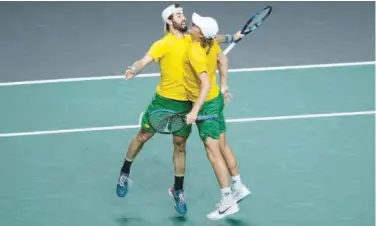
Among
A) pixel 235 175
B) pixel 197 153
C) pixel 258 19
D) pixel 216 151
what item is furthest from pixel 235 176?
pixel 258 19

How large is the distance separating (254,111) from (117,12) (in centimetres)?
374

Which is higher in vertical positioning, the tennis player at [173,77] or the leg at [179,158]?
the tennis player at [173,77]

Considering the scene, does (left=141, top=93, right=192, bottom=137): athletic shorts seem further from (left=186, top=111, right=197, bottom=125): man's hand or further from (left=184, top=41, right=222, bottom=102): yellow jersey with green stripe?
(left=186, top=111, right=197, bottom=125): man's hand

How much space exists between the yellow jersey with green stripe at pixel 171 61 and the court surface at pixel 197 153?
3.95ft

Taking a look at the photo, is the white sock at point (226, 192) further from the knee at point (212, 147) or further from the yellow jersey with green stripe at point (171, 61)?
the yellow jersey with green stripe at point (171, 61)

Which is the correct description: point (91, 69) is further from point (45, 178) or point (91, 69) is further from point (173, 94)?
point (173, 94)

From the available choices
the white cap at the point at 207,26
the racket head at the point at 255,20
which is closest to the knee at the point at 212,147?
the white cap at the point at 207,26

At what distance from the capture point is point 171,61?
9.11m

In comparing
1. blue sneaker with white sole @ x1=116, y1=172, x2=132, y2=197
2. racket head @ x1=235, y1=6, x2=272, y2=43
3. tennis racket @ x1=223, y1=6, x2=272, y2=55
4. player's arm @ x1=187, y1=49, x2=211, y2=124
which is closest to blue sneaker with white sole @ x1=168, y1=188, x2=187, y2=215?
blue sneaker with white sole @ x1=116, y1=172, x2=132, y2=197

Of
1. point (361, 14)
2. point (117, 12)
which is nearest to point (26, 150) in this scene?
point (117, 12)

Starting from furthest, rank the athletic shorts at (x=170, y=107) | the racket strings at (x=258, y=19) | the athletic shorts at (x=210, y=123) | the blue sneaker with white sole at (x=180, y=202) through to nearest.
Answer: the racket strings at (x=258, y=19) < the blue sneaker with white sole at (x=180, y=202) < the athletic shorts at (x=170, y=107) < the athletic shorts at (x=210, y=123)

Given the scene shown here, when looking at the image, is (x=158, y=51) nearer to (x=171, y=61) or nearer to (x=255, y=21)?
(x=171, y=61)

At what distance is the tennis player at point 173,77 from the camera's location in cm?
904

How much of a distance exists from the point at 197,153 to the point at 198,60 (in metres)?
2.15
